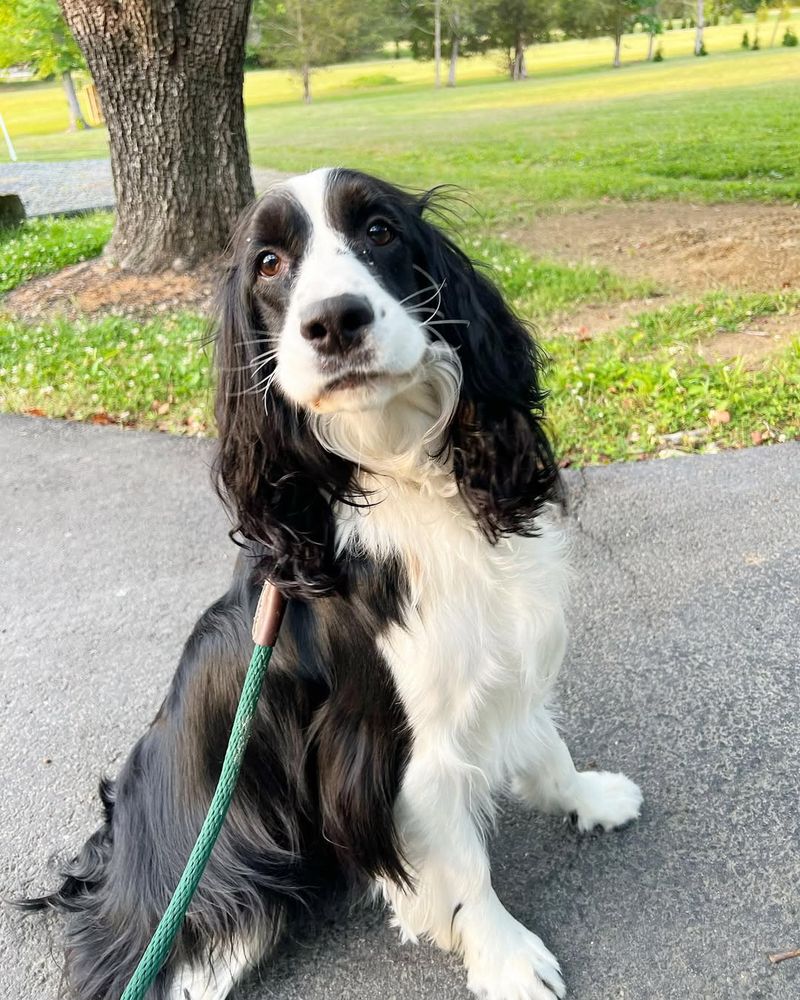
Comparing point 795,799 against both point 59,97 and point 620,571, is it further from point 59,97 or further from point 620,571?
point 59,97

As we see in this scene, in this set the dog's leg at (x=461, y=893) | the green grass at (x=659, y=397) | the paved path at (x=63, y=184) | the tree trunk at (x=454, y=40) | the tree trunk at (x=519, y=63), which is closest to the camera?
the dog's leg at (x=461, y=893)

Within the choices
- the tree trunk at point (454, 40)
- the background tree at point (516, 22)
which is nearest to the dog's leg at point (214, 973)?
the tree trunk at point (454, 40)

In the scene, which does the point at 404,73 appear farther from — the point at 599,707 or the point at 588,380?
the point at 599,707

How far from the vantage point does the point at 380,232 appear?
1.86m

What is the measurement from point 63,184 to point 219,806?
1922cm

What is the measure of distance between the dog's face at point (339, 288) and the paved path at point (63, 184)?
10061 mm

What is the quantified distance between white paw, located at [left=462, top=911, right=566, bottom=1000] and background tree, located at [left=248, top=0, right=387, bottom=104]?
56502mm

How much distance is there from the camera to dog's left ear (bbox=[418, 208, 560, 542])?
1.87 metres

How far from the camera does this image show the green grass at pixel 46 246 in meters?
8.88

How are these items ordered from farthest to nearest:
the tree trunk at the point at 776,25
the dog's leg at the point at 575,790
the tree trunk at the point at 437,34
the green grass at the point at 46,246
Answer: the tree trunk at the point at 437,34
the tree trunk at the point at 776,25
the green grass at the point at 46,246
the dog's leg at the point at 575,790

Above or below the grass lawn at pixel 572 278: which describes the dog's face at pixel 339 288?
above

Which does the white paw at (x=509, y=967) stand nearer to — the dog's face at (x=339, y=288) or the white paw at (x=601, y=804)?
the white paw at (x=601, y=804)

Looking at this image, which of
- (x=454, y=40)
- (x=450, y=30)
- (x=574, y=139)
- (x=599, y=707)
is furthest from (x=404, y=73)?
(x=599, y=707)

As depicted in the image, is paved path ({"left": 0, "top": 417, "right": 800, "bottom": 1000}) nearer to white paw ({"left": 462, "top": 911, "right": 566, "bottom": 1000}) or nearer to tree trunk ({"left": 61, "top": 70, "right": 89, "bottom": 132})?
white paw ({"left": 462, "top": 911, "right": 566, "bottom": 1000})
